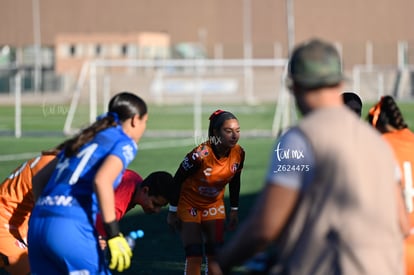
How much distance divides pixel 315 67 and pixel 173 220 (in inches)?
182

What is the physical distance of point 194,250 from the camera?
855 centimetres

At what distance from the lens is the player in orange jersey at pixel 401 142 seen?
6238mm

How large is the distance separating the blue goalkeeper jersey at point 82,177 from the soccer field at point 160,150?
15.5ft

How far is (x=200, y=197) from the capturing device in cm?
879

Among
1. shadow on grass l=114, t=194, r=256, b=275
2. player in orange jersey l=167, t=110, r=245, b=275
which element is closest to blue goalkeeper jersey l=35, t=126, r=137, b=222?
player in orange jersey l=167, t=110, r=245, b=275

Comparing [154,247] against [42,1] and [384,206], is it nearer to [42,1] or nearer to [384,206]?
[384,206]

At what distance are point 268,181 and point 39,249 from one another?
6.69ft

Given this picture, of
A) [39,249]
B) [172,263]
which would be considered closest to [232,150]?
[172,263]

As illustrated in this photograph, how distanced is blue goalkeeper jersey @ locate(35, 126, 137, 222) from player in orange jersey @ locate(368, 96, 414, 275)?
168cm

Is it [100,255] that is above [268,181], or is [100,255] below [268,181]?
below

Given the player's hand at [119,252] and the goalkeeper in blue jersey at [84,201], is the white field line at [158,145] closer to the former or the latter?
the goalkeeper in blue jersey at [84,201]

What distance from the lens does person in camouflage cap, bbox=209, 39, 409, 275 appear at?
4074 mm

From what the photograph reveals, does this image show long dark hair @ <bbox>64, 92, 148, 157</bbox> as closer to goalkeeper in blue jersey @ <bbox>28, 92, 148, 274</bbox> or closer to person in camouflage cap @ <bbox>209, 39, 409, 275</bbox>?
goalkeeper in blue jersey @ <bbox>28, 92, 148, 274</bbox>

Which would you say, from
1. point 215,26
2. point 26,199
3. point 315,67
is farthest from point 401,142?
point 215,26
